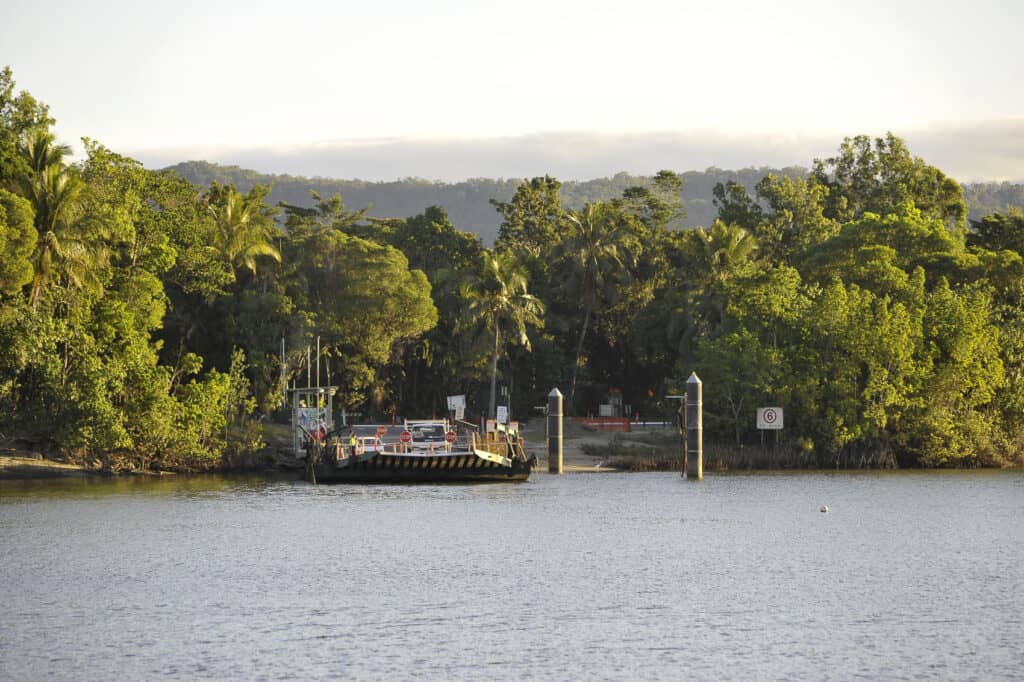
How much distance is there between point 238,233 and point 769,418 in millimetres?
38077

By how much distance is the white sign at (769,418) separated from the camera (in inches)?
3049

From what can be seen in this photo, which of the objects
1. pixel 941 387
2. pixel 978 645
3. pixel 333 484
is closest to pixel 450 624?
pixel 978 645

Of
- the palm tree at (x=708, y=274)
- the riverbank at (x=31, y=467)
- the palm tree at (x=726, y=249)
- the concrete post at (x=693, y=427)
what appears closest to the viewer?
the concrete post at (x=693, y=427)

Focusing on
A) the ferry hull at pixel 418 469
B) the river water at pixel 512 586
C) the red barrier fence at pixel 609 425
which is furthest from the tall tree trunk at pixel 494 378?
the river water at pixel 512 586

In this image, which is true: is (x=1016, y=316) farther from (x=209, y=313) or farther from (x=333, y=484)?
(x=209, y=313)

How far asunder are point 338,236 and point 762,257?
1270 inches

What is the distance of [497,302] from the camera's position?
316 feet

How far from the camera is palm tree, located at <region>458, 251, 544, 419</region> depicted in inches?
3794

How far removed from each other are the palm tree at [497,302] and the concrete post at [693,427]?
26.3 meters

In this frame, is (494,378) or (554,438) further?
(494,378)

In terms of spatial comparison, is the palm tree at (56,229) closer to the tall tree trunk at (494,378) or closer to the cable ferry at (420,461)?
the cable ferry at (420,461)

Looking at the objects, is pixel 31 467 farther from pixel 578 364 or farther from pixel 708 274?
pixel 708 274

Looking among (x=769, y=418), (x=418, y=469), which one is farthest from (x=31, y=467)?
(x=769, y=418)

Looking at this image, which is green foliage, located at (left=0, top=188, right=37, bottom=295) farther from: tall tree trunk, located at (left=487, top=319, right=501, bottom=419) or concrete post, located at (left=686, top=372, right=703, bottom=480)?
tall tree trunk, located at (left=487, top=319, right=501, bottom=419)
